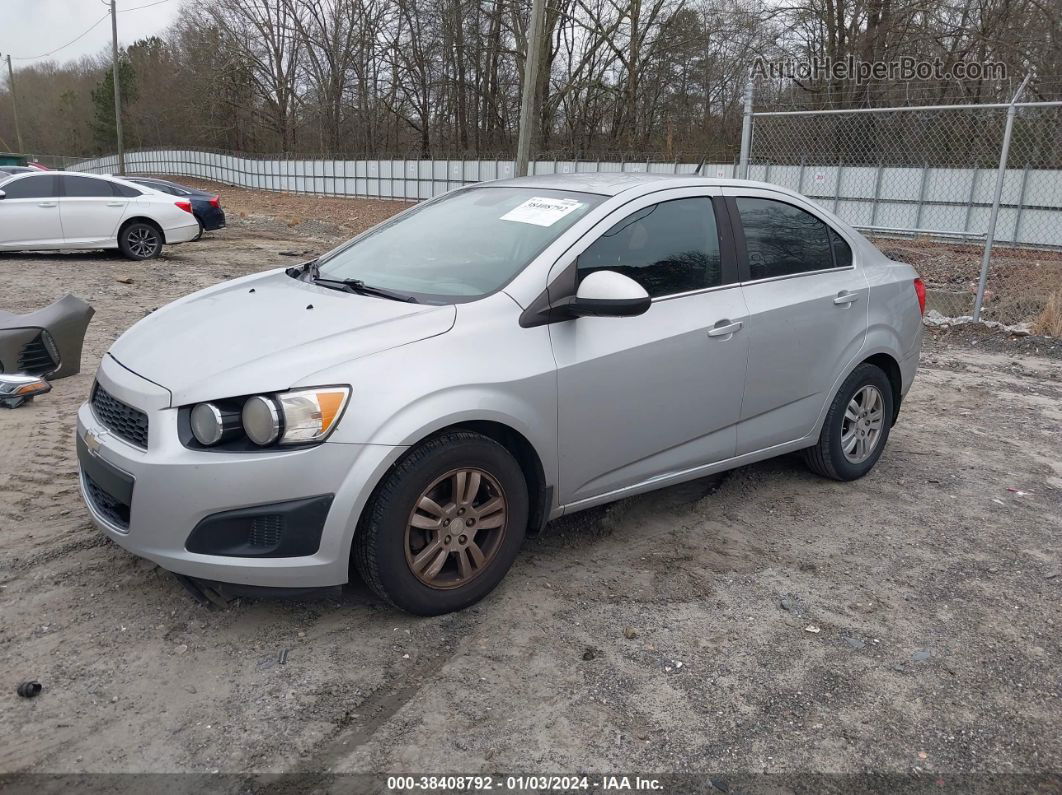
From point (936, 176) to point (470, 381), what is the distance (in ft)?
62.4

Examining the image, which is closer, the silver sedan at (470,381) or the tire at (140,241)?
A: the silver sedan at (470,381)

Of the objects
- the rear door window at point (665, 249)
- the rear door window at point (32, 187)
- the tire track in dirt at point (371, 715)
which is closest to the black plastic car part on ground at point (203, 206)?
the rear door window at point (32, 187)

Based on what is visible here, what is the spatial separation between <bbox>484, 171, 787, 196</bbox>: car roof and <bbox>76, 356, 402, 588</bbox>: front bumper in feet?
5.70

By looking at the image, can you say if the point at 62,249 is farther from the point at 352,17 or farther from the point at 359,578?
the point at 352,17

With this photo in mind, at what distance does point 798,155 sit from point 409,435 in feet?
59.0

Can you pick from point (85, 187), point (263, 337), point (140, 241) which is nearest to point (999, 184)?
point (263, 337)

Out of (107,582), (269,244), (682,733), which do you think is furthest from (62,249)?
(682,733)

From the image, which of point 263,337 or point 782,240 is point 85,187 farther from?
point 782,240

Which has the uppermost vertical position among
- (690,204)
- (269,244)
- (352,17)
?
(352,17)

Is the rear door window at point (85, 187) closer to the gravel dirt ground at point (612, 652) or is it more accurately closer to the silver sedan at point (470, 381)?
the gravel dirt ground at point (612, 652)

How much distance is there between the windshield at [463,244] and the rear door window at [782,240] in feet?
3.11

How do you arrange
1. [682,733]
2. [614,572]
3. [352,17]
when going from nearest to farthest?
[682,733] < [614,572] < [352,17]

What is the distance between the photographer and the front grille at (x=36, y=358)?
249 inches

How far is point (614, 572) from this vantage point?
3.84 metres
